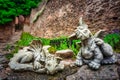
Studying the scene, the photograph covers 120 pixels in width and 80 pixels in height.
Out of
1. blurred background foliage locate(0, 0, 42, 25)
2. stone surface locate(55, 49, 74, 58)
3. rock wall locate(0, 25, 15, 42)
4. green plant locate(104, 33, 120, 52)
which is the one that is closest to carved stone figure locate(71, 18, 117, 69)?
stone surface locate(55, 49, 74, 58)

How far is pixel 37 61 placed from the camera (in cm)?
447

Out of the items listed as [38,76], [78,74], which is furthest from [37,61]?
[78,74]

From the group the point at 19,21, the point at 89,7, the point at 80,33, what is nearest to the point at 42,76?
the point at 80,33

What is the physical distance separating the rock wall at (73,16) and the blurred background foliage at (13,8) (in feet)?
3.32

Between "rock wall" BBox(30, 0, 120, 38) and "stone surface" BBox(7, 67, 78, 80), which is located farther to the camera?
"rock wall" BBox(30, 0, 120, 38)

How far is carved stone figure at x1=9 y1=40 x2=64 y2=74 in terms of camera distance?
420 cm

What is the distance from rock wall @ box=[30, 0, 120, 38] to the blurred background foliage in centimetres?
101

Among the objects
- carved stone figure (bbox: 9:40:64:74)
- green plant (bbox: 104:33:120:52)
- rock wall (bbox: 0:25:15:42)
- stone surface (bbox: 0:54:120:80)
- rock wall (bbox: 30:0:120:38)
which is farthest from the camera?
rock wall (bbox: 0:25:15:42)

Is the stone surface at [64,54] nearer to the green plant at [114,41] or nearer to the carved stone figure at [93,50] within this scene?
the carved stone figure at [93,50]

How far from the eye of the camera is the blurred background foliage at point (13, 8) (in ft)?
37.6

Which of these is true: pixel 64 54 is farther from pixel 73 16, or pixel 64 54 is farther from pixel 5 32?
pixel 5 32

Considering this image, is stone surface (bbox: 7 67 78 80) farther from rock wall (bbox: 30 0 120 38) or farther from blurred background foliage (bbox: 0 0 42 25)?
blurred background foliage (bbox: 0 0 42 25)

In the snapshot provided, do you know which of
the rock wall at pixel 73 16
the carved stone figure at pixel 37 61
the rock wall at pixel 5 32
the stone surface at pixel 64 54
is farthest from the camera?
the rock wall at pixel 5 32

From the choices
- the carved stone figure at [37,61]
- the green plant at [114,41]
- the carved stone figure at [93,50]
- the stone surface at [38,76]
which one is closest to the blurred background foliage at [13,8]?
the green plant at [114,41]
